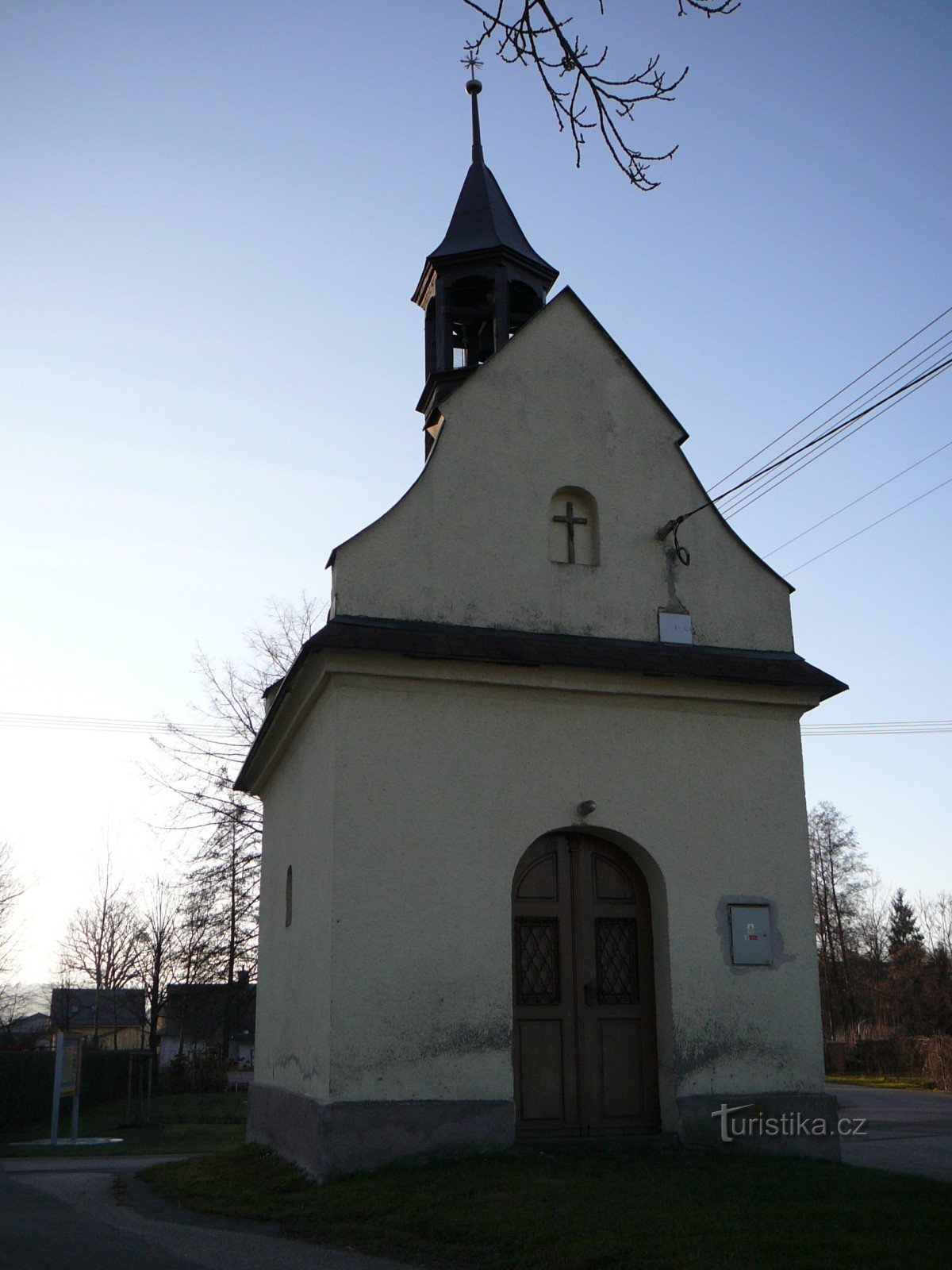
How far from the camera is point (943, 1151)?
11547mm

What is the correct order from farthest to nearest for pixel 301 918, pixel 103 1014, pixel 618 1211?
pixel 103 1014 < pixel 301 918 < pixel 618 1211

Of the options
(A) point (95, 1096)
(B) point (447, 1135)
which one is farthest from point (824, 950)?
(B) point (447, 1135)

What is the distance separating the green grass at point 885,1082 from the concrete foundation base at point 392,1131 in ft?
62.7

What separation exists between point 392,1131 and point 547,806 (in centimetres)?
324

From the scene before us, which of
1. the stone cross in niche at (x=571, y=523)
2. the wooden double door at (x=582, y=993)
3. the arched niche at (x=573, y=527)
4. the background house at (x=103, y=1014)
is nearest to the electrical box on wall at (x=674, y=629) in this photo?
the arched niche at (x=573, y=527)

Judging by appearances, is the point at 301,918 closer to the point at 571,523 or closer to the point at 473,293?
the point at 571,523

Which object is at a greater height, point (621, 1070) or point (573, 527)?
point (573, 527)

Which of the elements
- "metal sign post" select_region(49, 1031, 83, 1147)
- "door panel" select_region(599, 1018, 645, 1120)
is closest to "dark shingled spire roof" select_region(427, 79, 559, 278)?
"door panel" select_region(599, 1018, 645, 1120)

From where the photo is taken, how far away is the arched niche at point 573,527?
12492 millimetres

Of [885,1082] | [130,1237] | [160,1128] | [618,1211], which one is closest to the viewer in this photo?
[618,1211]

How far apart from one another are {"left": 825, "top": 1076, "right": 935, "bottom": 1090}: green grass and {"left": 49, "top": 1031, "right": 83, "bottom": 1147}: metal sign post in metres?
16.4

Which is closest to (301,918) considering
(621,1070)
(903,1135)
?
(621,1070)

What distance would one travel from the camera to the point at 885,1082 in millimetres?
30562

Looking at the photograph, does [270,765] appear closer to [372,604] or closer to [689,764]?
[372,604]
